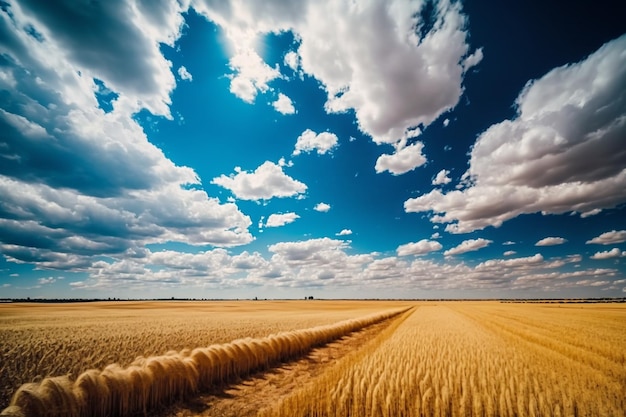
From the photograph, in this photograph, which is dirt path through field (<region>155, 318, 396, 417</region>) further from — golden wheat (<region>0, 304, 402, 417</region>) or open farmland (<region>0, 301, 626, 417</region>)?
golden wheat (<region>0, 304, 402, 417</region>)

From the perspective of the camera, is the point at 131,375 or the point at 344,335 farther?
the point at 344,335

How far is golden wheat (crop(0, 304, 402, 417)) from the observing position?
5.59 metres

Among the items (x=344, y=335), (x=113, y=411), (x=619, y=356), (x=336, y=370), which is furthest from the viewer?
(x=344, y=335)

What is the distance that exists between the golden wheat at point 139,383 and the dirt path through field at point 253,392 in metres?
0.49

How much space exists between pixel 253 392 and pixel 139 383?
3.49m

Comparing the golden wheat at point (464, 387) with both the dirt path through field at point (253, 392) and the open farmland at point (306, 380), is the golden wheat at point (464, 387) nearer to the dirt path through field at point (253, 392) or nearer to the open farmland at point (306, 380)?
the open farmland at point (306, 380)

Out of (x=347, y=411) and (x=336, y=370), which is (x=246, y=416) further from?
(x=336, y=370)

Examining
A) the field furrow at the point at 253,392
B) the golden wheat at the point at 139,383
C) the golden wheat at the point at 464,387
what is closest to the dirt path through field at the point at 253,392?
the field furrow at the point at 253,392

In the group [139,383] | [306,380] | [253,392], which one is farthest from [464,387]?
[139,383]

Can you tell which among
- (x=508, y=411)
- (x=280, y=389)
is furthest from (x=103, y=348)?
(x=508, y=411)

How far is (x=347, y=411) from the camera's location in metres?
6.93

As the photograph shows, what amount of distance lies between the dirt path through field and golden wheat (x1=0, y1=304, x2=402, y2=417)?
485 mm

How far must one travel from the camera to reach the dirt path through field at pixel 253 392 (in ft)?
24.6

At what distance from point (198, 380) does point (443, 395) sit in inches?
290
